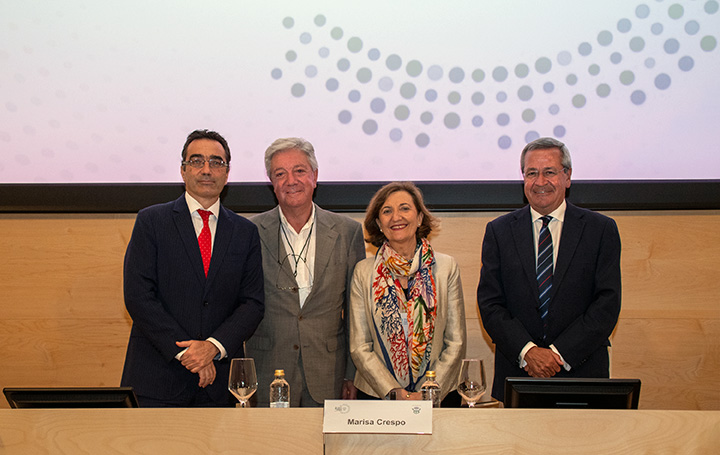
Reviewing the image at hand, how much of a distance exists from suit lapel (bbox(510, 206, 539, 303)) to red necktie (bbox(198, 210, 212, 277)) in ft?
4.33

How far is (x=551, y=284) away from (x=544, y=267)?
0.08 metres

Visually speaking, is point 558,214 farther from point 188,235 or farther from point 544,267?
point 188,235

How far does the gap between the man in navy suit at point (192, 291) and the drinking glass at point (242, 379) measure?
2.19 feet

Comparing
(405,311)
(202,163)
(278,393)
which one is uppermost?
(202,163)

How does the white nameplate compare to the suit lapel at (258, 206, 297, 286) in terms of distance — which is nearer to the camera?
the white nameplate

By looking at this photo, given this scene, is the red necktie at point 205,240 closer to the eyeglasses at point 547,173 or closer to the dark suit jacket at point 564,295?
the dark suit jacket at point 564,295

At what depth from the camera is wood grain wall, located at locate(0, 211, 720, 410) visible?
11.2 ft

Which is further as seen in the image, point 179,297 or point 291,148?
point 291,148

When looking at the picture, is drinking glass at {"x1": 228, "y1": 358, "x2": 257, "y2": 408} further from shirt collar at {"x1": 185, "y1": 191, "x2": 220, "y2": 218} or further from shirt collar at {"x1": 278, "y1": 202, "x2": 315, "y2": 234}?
shirt collar at {"x1": 278, "y1": 202, "x2": 315, "y2": 234}

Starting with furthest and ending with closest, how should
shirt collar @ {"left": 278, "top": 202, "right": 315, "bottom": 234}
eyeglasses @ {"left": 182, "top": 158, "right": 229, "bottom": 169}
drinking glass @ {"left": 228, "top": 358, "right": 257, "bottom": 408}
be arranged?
1. shirt collar @ {"left": 278, "top": 202, "right": 315, "bottom": 234}
2. eyeglasses @ {"left": 182, "top": 158, "right": 229, "bottom": 169}
3. drinking glass @ {"left": 228, "top": 358, "right": 257, "bottom": 408}

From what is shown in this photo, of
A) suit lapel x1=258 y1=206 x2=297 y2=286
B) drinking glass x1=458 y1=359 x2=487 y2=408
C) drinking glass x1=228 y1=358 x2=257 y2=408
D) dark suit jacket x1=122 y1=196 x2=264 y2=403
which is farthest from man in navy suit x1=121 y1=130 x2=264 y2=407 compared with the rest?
drinking glass x1=458 y1=359 x2=487 y2=408

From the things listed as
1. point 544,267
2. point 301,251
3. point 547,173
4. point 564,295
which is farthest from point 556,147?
point 301,251

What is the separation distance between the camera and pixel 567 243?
278 centimetres

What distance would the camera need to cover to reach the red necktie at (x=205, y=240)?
268cm
